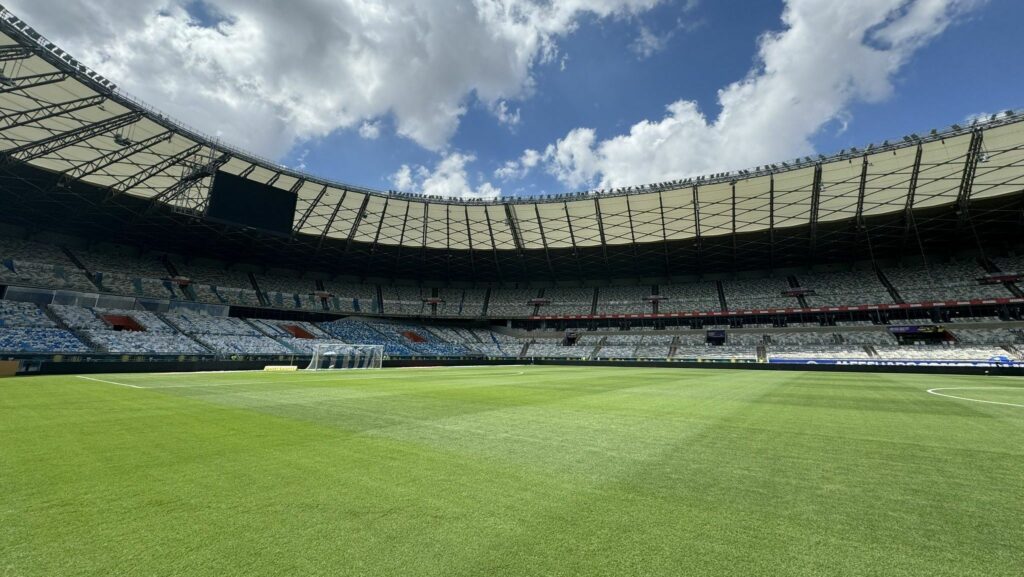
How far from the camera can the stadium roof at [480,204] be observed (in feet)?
92.6

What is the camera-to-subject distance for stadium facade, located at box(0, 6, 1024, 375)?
3156cm

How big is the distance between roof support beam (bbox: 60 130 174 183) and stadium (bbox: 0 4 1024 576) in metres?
0.29

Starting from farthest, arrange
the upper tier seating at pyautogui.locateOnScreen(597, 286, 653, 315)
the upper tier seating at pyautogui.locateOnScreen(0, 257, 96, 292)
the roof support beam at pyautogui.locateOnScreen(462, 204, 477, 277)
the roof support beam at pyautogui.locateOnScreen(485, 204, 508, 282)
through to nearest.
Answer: the upper tier seating at pyautogui.locateOnScreen(597, 286, 653, 315) → the roof support beam at pyautogui.locateOnScreen(485, 204, 508, 282) → the roof support beam at pyautogui.locateOnScreen(462, 204, 477, 277) → the upper tier seating at pyautogui.locateOnScreen(0, 257, 96, 292)

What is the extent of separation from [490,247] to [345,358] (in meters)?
27.5

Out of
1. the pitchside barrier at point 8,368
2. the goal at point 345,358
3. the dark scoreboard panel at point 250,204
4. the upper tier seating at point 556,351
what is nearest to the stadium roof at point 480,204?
the dark scoreboard panel at point 250,204

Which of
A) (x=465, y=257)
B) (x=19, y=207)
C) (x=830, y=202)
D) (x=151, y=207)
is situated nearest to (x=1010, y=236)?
(x=830, y=202)

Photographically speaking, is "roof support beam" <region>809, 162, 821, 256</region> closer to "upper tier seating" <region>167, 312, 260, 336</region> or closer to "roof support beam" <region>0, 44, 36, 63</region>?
"roof support beam" <region>0, 44, 36, 63</region>

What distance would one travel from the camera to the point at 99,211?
3941 cm

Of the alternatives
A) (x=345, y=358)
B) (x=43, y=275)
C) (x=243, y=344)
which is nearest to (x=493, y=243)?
(x=345, y=358)

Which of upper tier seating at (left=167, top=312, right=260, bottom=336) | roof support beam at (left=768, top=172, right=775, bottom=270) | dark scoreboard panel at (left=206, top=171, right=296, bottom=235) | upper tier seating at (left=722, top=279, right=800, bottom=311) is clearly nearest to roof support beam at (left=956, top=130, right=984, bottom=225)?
roof support beam at (left=768, top=172, right=775, bottom=270)

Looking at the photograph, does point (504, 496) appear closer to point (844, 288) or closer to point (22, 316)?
point (22, 316)

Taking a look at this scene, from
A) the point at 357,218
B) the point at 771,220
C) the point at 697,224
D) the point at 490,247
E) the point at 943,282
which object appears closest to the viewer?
the point at 771,220

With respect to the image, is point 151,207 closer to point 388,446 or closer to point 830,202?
point 388,446

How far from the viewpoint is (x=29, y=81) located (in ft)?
80.5
